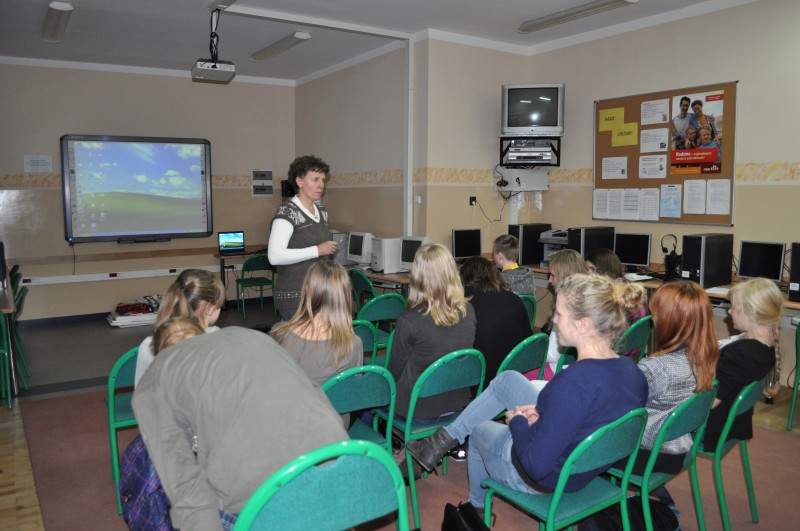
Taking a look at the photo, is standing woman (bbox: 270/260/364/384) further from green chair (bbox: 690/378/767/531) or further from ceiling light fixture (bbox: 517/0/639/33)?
ceiling light fixture (bbox: 517/0/639/33)

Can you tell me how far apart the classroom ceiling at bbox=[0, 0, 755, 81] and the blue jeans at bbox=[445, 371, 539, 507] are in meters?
3.56

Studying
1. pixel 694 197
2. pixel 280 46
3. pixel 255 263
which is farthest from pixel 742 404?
pixel 255 263

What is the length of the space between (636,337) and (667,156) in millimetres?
2628

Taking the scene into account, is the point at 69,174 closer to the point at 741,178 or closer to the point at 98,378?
the point at 98,378

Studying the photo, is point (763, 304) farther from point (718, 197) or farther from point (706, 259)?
point (718, 197)

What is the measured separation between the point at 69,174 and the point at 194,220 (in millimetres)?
1488

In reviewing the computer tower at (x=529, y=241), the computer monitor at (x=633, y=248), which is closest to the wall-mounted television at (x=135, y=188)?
the computer tower at (x=529, y=241)

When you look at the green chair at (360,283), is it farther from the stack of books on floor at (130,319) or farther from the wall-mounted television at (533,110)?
the stack of books on floor at (130,319)

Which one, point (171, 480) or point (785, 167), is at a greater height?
point (785, 167)

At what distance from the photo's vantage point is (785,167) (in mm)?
4617

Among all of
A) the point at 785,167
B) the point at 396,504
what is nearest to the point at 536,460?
the point at 396,504

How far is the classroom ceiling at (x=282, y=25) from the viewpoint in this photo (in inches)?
199

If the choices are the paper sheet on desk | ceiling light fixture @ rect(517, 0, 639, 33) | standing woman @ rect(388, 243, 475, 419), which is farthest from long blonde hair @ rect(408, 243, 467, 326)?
ceiling light fixture @ rect(517, 0, 639, 33)

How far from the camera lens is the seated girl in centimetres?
188
